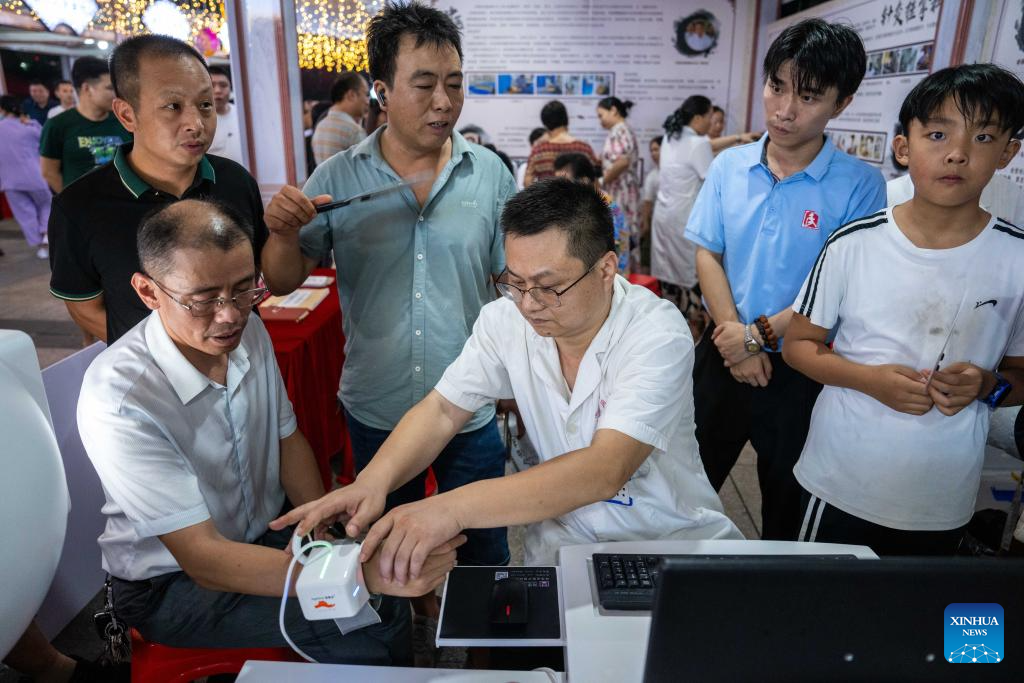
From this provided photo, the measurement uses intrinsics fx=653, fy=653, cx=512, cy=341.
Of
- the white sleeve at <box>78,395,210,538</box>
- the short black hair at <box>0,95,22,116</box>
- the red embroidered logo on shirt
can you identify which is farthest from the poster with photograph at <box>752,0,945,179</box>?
the short black hair at <box>0,95,22,116</box>

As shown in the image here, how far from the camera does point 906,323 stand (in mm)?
1372

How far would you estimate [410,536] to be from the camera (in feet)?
3.53

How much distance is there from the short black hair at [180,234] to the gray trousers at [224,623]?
622mm

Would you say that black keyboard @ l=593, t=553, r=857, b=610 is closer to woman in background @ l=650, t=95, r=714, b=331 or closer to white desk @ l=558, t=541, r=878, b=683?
white desk @ l=558, t=541, r=878, b=683

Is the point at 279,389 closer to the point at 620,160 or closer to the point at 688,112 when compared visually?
the point at 620,160

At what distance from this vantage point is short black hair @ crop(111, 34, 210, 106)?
5.51 ft

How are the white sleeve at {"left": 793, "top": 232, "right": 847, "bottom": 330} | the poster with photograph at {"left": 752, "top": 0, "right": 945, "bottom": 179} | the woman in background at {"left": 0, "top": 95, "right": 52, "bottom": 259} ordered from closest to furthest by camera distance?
the white sleeve at {"left": 793, "top": 232, "right": 847, "bottom": 330} < the poster with photograph at {"left": 752, "top": 0, "right": 945, "bottom": 179} < the woman in background at {"left": 0, "top": 95, "right": 52, "bottom": 259}

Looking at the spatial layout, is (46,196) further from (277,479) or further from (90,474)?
(277,479)

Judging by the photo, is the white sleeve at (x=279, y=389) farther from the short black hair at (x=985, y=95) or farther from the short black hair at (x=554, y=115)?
the short black hair at (x=554, y=115)

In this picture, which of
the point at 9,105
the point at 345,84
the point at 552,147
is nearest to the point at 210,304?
the point at 345,84

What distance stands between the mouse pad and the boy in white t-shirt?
78 centimetres

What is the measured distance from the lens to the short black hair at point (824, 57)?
1.60 m

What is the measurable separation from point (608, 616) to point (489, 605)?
18 centimetres

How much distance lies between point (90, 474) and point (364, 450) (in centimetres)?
88
